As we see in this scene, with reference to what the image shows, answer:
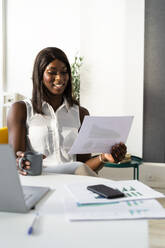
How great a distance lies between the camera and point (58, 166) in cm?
145

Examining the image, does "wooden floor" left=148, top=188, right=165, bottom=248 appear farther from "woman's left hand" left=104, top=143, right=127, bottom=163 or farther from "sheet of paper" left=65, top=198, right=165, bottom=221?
"sheet of paper" left=65, top=198, right=165, bottom=221

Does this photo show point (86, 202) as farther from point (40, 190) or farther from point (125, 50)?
point (125, 50)

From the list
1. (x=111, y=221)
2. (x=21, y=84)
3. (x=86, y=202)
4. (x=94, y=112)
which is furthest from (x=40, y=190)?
(x=21, y=84)

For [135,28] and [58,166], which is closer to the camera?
[58,166]

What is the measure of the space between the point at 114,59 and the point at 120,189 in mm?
2545

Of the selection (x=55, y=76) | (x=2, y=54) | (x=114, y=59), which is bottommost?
(x=55, y=76)

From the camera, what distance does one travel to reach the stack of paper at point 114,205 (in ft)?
2.76

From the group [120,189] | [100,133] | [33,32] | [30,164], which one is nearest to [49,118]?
[100,133]

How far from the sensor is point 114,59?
3418mm

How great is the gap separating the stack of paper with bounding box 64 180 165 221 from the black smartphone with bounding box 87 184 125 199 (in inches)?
0.5

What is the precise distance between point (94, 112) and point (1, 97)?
1.32m

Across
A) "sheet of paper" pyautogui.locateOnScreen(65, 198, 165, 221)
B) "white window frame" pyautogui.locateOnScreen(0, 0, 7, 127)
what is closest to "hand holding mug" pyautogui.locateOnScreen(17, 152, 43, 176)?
"sheet of paper" pyautogui.locateOnScreen(65, 198, 165, 221)

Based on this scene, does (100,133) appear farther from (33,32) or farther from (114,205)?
(33,32)

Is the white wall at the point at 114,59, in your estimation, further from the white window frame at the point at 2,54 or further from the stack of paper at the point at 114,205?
the stack of paper at the point at 114,205
